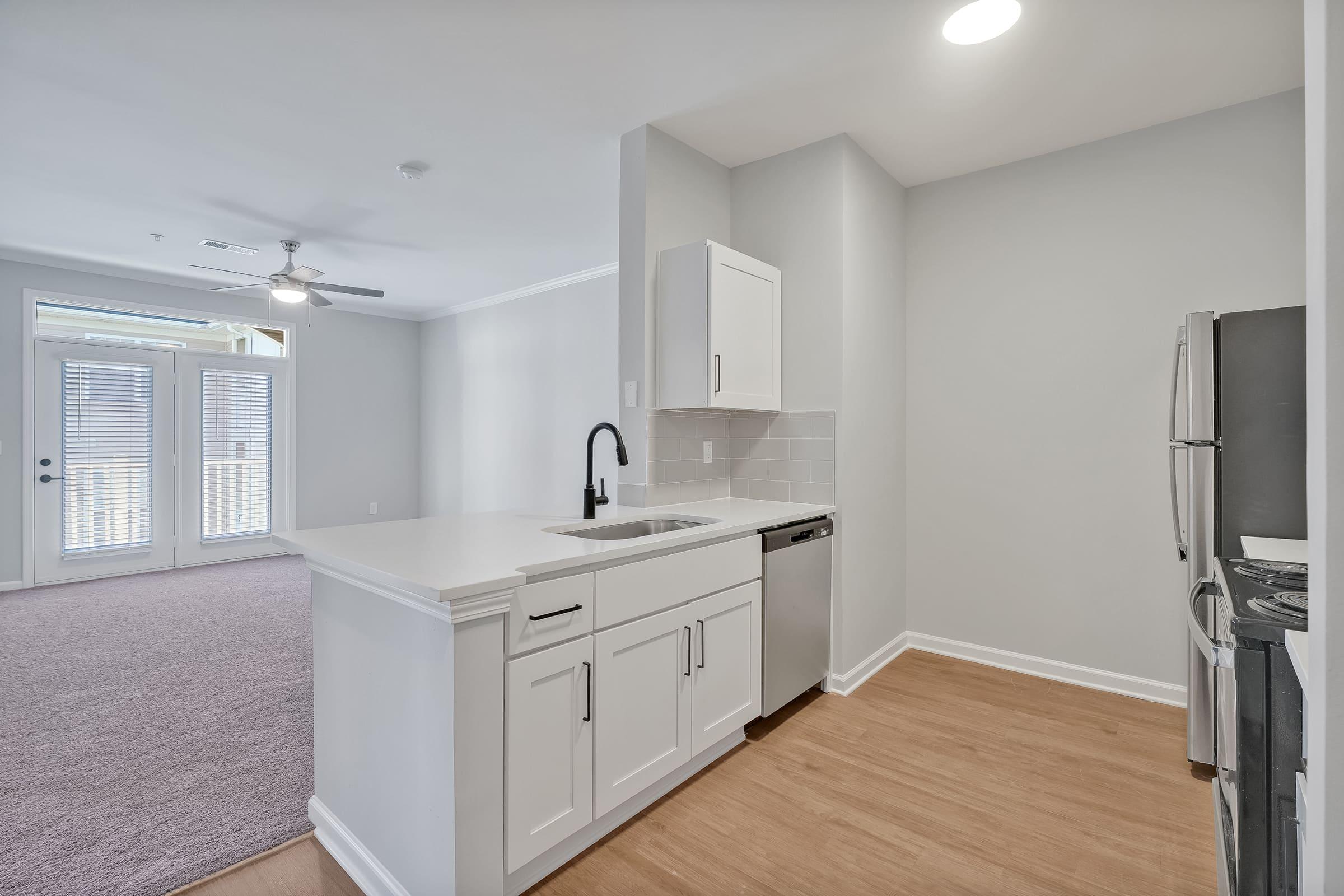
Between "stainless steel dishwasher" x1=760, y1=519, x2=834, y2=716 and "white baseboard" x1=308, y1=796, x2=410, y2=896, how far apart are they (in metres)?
1.37

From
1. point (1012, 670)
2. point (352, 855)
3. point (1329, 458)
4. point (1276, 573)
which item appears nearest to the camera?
point (1329, 458)

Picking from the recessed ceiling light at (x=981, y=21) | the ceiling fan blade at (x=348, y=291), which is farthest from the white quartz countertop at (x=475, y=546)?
the ceiling fan blade at (x=348, y=291)

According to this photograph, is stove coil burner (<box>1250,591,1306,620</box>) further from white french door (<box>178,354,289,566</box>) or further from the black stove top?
white french door (<box>178,354,289,566</box>)

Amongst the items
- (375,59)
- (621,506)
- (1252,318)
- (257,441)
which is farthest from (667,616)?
(257,441)

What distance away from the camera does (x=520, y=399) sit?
599 cm

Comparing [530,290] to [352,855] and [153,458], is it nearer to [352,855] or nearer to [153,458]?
[153,458]

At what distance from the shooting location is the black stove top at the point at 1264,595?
43.9 inches

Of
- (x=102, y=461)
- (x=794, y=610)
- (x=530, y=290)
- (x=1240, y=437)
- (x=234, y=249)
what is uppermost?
(x=530, y=290)

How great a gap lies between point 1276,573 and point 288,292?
5.07 meters

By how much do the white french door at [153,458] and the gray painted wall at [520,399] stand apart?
1.48m

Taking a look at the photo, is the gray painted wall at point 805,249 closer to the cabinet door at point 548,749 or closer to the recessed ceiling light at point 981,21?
the recessed ceiling light at point 981,21

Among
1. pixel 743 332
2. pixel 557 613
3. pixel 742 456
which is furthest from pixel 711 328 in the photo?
pixel 557 613

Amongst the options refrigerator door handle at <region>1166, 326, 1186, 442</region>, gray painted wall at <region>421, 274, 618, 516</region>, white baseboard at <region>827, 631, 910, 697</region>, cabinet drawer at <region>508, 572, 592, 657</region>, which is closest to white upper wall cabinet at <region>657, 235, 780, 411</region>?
cabinet drawer at <region>508, 572, 592, 657</region>

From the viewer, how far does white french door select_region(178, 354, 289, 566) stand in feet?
18.2
